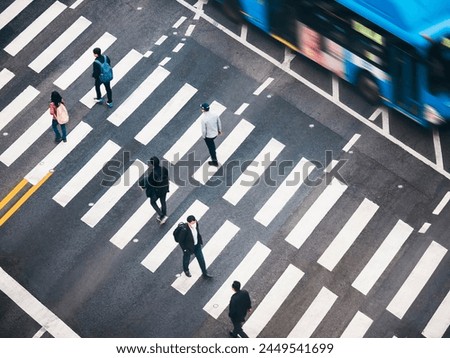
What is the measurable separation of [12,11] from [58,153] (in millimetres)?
5861

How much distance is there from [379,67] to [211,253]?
6.55m

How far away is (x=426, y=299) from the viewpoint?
22.8 meters

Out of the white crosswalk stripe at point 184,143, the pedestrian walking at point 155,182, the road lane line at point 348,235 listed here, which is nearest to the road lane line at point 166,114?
the white crosswalk stripe at point 184,143

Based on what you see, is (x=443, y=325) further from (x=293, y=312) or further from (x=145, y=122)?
(x=145, y=122)

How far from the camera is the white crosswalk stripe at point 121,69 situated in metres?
27.0

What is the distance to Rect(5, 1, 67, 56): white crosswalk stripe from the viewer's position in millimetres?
28312

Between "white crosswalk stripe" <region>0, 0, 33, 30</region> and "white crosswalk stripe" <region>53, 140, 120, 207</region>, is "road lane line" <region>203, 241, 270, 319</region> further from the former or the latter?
"white crosswalk stripe" <region>0, 0, 33, 30</region>

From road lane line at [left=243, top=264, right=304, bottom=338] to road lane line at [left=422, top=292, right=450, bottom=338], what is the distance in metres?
3.18

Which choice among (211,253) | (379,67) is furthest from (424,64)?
(211,253)

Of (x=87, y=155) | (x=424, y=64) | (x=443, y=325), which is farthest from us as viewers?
(x=87, y=155)

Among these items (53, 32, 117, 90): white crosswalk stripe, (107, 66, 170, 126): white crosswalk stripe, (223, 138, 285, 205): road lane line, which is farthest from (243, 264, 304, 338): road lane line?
(53, 32, 117, 90): white crosswalk stripe

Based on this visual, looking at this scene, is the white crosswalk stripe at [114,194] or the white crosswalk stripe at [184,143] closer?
the white crosswalk stripe at [114,194]

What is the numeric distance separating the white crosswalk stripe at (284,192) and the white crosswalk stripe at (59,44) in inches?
310

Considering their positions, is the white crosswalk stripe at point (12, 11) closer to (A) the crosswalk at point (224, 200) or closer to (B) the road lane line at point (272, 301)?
(A) the crosswalk at point (224, 200)
